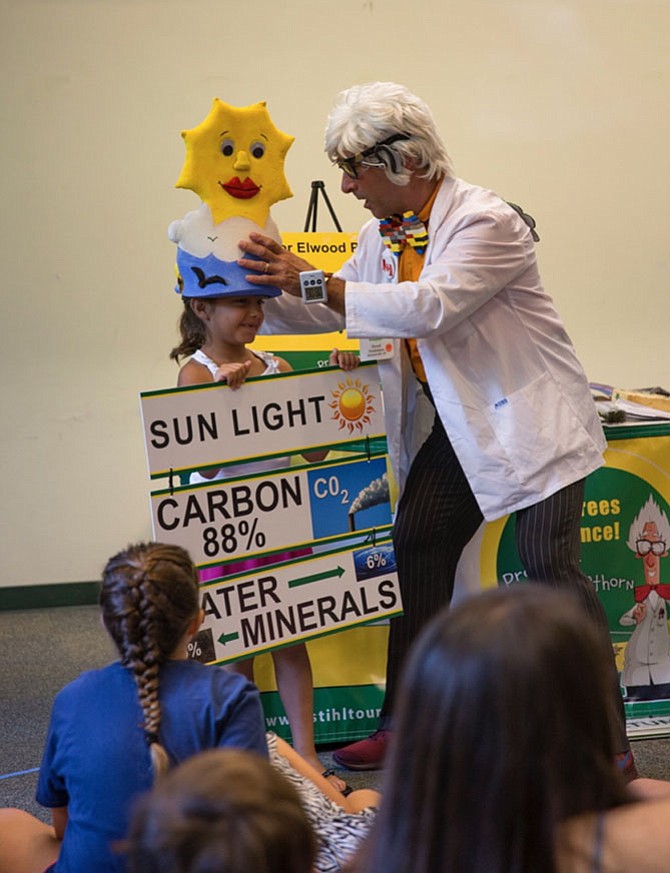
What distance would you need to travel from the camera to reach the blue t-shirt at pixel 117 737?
146cm

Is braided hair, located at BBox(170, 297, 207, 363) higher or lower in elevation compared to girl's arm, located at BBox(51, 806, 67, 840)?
higher

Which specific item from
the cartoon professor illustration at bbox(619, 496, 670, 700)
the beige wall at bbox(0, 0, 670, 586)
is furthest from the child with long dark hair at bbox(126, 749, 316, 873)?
the beige wall at bbox(0, 0, 670, 586)

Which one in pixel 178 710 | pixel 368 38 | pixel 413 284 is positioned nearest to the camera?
pixel 178 710

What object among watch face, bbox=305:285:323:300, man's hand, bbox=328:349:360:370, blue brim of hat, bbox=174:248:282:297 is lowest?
man's hand, bbox=328:349:360:370

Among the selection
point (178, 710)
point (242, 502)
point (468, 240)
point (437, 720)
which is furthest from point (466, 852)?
point (468, 240)

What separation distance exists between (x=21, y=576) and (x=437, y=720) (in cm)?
391

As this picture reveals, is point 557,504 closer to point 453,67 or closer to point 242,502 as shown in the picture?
point 242,502

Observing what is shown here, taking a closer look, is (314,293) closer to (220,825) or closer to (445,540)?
(445,540)

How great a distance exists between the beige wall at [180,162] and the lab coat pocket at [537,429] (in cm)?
218

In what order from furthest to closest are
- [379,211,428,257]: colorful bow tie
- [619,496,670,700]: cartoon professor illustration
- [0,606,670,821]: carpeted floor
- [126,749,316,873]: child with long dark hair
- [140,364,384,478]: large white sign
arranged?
[619,496,670,700]: cartoon professor illustration
[0,606,670,821]: carpeted floor
[379,211,428,257]: colorful bow tie
[140,364,384,478]: large white sign
[126,749,316,873]: child with long dark hair

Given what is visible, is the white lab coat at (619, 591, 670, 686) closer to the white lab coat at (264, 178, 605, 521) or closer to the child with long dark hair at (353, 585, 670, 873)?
the white lab coat at (264, 178, 605, 521)

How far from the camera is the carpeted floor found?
2.70 metres

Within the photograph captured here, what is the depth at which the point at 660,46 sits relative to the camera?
14.5 ft

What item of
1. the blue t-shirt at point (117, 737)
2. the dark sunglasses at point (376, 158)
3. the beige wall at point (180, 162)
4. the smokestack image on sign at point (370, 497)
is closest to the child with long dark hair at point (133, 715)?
the blue t-shirt at point (117, 737)
